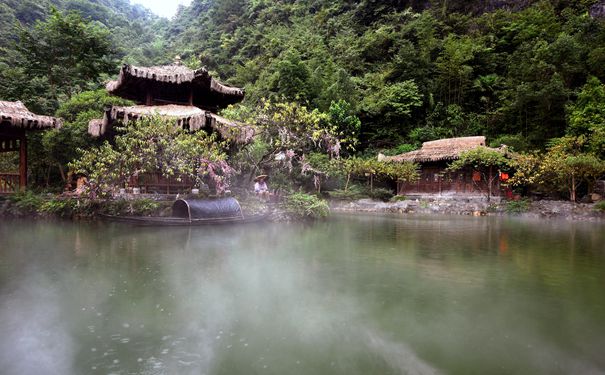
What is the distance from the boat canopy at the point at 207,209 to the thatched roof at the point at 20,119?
542 centimetres

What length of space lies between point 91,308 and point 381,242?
6.12 meters

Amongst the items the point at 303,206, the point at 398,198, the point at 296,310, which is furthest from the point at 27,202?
the point at 398,198

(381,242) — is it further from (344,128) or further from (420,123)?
(420,123)

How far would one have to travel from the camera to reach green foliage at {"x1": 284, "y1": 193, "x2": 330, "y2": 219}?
12492 mm

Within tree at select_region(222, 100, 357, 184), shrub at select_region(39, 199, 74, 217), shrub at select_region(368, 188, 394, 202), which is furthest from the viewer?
shrub at select_region(368, 188, 394, 202)

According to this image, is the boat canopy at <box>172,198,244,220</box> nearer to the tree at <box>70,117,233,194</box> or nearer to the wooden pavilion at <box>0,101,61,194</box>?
the tree at <box>70,117,233,194</box>

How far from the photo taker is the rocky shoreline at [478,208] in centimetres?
1631

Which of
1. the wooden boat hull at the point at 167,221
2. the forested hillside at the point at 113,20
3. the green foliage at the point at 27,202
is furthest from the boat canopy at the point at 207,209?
the forested hillside at the point at 113,20

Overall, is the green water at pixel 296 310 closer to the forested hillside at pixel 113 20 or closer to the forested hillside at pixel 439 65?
the forested hillside at pixel 439 65

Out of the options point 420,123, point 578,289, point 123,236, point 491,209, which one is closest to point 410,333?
point 578,289

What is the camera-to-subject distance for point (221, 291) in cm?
442

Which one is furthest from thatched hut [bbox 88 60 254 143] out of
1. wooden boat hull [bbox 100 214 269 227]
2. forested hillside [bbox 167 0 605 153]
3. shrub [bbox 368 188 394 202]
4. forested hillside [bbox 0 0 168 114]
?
forested hillside [bbox 167 0 605 153]

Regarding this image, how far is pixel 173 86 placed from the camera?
46.1 ft

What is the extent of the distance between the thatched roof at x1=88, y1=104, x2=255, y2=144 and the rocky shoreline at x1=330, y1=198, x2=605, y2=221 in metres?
8.06
